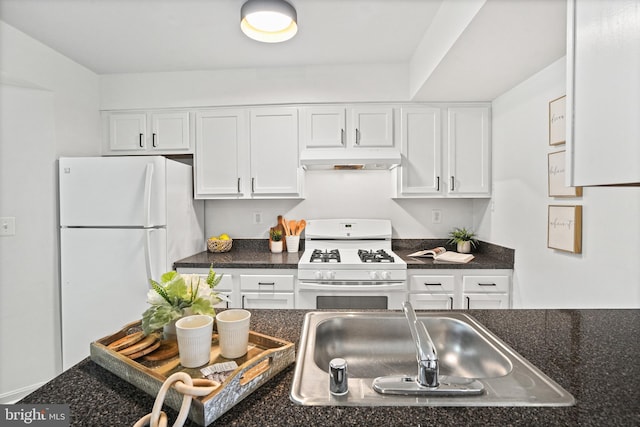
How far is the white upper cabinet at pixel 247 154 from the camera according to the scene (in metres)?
2.73

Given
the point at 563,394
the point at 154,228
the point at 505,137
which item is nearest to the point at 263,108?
the point at 154,228

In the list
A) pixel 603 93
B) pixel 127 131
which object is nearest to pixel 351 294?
pixel 603 93

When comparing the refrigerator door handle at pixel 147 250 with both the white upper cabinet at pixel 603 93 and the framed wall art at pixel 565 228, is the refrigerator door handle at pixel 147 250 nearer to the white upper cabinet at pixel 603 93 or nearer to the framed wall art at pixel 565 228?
the white upper cabinet at pixel 603 93

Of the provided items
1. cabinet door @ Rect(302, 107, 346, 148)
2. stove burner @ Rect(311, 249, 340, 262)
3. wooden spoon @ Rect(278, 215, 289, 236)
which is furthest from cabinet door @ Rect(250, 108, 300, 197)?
stove burner @ Rect(311, 249, 340, 262)

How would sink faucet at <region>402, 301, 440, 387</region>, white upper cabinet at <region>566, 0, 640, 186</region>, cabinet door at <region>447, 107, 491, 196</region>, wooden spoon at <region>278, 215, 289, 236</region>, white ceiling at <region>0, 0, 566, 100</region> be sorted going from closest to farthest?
white upper cabinet at <region>566, 0, 640, 186</region> → sink faucet at <region>402, 301, 440, 387</region> → white ceiling at <region>0, 0, 566, 100</region> → cabinet door at <region>447, 107, 491, 196</region> → wooden spoon at <region>278, 215, 289, 236</region>

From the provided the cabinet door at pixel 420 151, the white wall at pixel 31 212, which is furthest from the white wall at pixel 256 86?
the white wall at pixel 31 212

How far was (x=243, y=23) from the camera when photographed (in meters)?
1.77

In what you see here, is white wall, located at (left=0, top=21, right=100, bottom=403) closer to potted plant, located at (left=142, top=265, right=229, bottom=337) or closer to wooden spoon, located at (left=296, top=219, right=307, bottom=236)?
wooden spoon, located at (left=296, top=219, right=307, bottom=236)

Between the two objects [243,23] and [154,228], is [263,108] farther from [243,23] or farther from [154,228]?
[154,228]

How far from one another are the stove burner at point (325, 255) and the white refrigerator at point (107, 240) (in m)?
1.13

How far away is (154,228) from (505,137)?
2750mm

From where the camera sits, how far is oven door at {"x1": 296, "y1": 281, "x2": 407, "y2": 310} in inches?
92.3

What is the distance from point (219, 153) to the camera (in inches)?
109

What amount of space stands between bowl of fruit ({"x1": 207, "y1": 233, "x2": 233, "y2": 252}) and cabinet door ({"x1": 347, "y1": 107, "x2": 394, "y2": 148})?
143 centimetres
